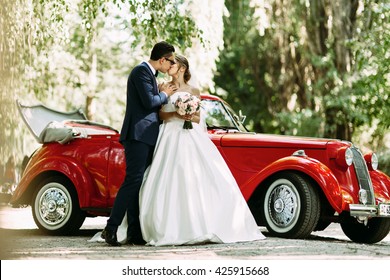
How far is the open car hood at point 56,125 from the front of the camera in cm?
882

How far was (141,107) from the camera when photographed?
717 centimetres

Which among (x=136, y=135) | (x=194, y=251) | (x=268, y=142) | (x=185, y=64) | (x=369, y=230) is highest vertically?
(x=185, y=64)

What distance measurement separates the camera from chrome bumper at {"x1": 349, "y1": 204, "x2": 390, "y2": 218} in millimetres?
Result: 7426

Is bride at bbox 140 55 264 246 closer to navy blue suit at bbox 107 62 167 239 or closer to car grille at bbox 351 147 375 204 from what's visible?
navy blue suit at bbox 107 62 167 239

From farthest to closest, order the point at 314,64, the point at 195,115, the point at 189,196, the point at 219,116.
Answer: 1. the point at 314,64
2. the point at 219,116
3. the point at 195,115
4. the point at 189,196

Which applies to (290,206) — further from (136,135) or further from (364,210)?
(136,135)

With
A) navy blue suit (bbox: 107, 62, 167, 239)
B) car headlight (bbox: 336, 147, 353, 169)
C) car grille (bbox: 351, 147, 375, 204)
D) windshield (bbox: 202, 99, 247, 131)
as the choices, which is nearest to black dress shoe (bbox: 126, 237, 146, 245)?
navy blue suit (bbox: 107, 62, 167, 239)

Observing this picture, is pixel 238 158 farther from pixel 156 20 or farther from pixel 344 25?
pixel 344 25

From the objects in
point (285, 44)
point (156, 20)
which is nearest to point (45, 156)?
point (156, 20)

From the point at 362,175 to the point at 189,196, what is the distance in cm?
201

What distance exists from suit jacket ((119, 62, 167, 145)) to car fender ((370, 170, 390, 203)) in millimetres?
2628

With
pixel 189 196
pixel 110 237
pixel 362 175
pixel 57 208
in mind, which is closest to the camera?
pixel 110 237

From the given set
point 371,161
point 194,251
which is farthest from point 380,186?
point 194,251
